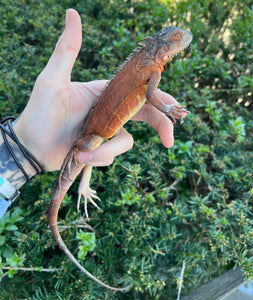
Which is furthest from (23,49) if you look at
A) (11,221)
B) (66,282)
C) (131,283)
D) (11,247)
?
(131,283)

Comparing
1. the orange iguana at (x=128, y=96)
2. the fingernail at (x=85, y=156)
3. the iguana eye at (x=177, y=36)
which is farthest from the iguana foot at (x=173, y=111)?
the fingernail at (x=85, y=156)

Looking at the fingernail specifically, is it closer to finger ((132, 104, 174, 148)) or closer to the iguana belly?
the iguana belly

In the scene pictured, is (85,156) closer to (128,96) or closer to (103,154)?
(103,154)

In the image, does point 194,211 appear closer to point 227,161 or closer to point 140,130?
point 227,161

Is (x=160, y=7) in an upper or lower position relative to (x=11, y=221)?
upper

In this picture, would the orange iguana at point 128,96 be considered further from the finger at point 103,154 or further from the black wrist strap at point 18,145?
the black wrist strap at point 18,145

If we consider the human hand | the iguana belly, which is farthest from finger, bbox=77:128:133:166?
the iguana belly

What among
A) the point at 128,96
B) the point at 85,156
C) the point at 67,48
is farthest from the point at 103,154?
the point at 67,48
